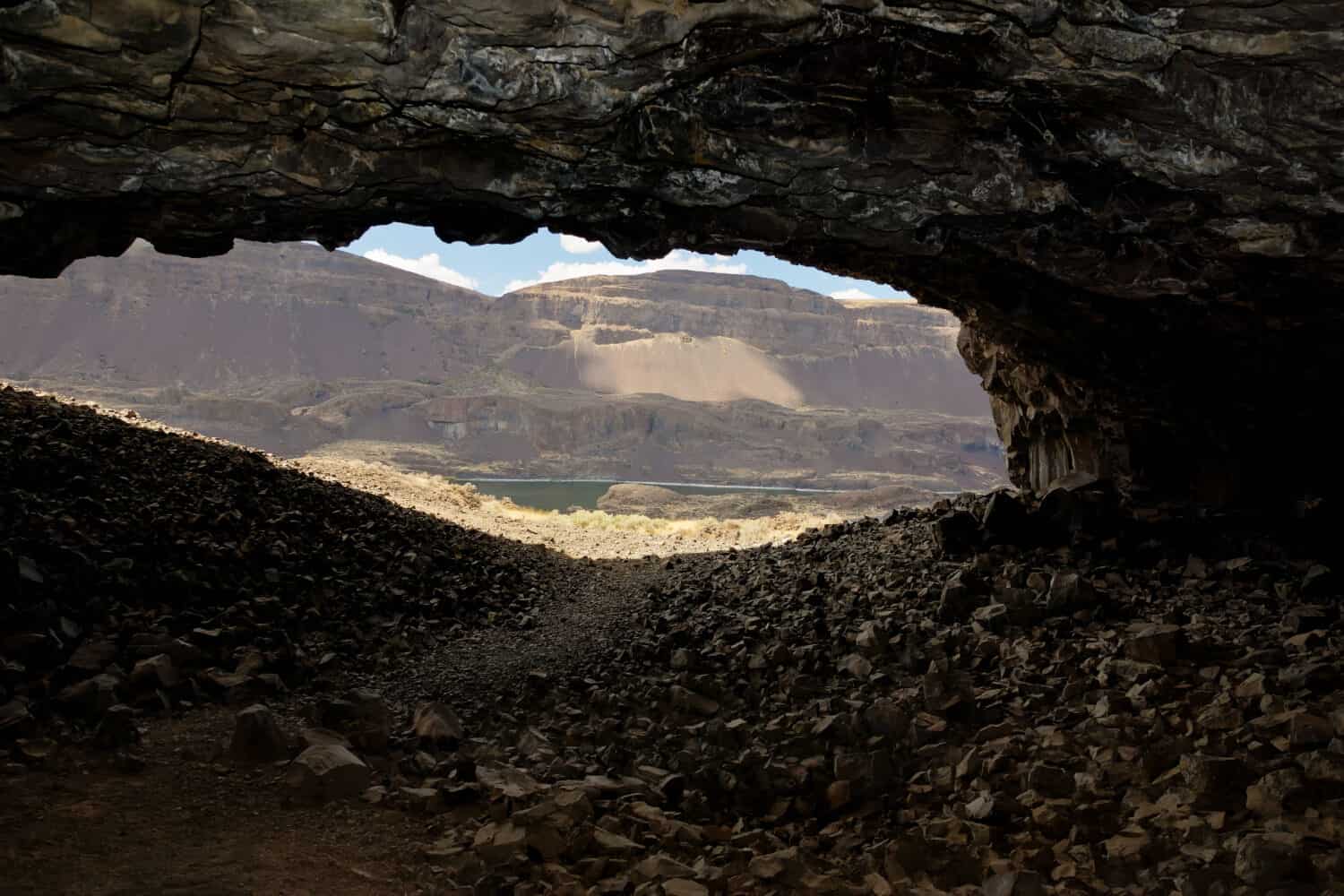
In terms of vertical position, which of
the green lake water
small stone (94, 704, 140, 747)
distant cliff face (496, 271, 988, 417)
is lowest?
the green lake water

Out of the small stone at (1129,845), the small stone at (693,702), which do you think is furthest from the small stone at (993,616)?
the small stone at (1129,845)

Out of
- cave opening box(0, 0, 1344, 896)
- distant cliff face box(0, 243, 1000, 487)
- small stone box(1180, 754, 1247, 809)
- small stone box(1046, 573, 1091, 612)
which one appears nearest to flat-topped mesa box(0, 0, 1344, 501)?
cave opening box(0, 0, 1344, 896)

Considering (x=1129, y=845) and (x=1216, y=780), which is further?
(x=1216, y=780)

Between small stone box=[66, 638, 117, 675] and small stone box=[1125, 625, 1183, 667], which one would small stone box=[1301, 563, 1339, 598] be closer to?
small stone box=[1125, 625, 1183, 667]

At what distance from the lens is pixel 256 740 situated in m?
4.91

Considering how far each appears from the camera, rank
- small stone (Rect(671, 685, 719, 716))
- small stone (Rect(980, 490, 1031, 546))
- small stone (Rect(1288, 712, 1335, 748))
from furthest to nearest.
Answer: small stone (Rect(980, 490, 1031, 546)) < small stone (Rect(671, 685, 719, 716)) < small stone (Rect(1288, 712, 1335, 748))

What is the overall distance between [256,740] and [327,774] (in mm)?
548

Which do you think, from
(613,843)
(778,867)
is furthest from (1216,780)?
(613,843)

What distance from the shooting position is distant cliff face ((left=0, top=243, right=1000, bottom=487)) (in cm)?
7825

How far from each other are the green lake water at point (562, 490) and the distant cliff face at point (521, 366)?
549 cm

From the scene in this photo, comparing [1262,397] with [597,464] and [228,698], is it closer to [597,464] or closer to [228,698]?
[228,698]

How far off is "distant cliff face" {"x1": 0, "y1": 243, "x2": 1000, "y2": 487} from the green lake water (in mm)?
5490

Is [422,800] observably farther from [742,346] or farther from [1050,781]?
[742,346]

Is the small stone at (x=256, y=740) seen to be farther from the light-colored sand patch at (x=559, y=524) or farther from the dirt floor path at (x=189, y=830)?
the light-colored sand patch at (x=559, y=524)
